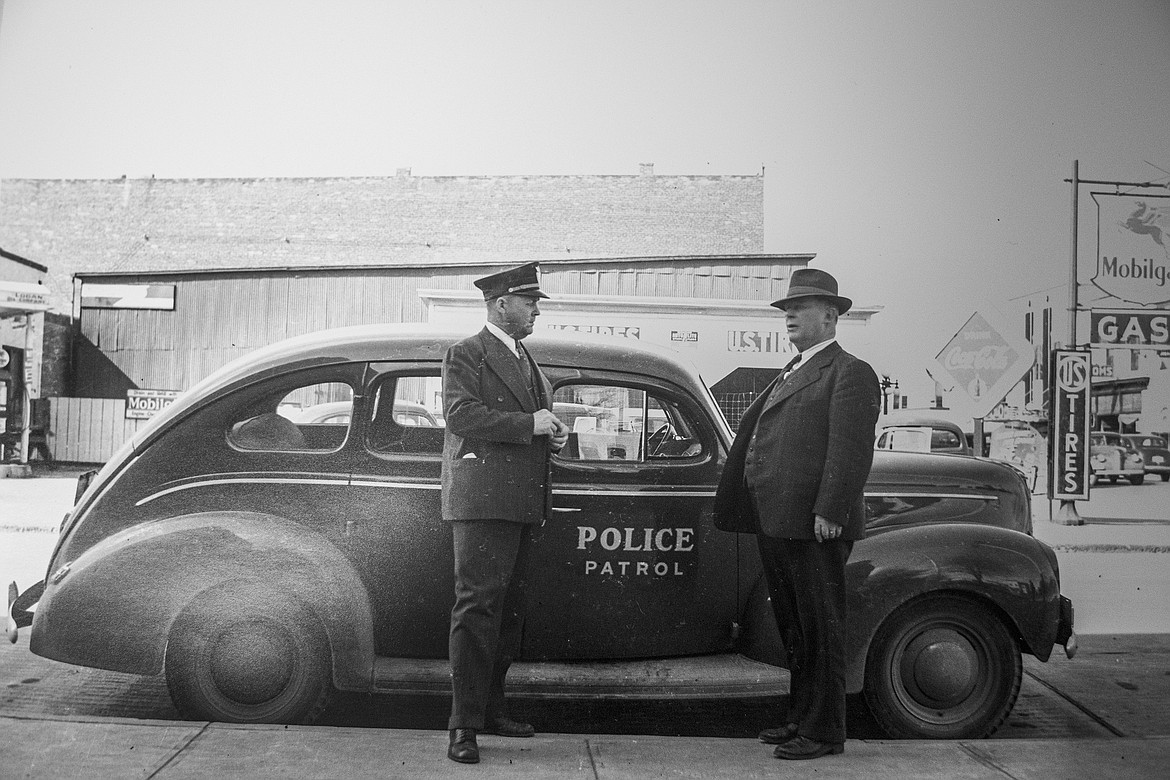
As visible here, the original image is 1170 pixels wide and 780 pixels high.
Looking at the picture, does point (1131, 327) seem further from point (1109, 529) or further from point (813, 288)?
point (813, 288)

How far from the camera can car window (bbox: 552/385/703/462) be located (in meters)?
3.41

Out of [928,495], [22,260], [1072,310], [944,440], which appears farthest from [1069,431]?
[22,260]

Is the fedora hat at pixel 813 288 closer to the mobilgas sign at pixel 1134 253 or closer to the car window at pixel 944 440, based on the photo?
the car window at pixel 944 440

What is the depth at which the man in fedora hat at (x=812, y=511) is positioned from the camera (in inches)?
119

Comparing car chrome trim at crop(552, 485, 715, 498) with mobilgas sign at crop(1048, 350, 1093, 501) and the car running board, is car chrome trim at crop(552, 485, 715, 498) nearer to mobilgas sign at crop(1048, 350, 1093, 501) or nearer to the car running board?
the car running board

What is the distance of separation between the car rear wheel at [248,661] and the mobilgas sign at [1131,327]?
12.6 feet

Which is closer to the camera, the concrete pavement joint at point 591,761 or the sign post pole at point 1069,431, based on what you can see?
the concrete pavement joint at point 591,761

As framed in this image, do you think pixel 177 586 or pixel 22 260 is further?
pixel 22 260

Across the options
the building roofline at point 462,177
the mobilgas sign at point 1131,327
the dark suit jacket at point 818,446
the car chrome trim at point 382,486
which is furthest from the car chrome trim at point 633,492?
the mobilgas sign at point 1131,327

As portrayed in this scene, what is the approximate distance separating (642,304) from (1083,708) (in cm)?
263

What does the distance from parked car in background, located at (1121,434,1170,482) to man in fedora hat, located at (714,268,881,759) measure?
1.87 m

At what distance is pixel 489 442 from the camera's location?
3.03 m

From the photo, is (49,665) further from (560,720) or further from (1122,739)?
(1122,739)

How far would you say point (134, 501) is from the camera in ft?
10.5
